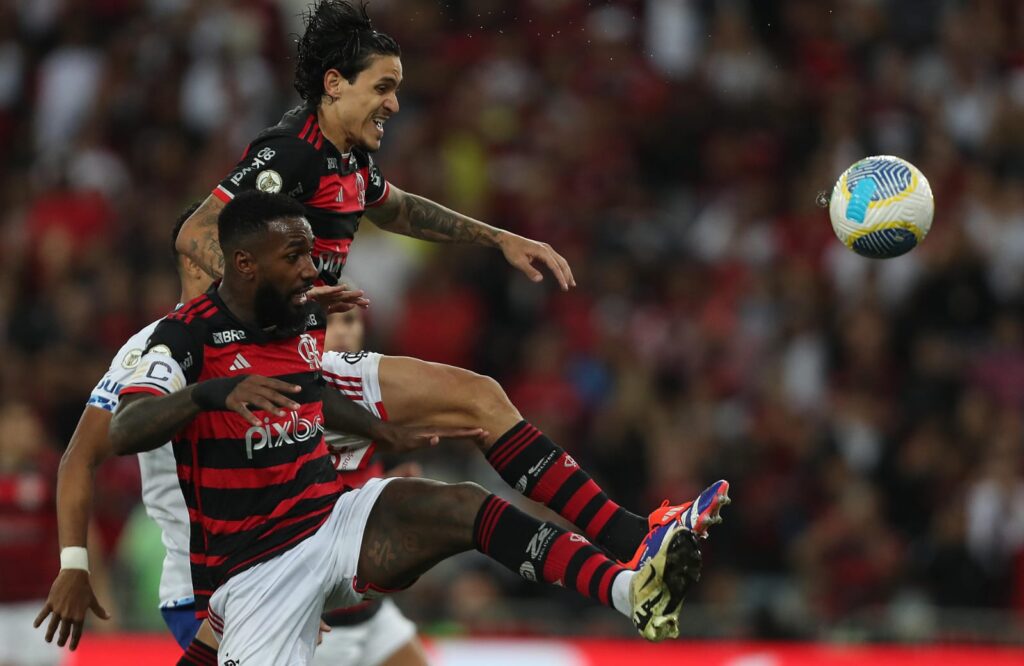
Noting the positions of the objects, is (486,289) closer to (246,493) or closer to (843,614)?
(843,614)

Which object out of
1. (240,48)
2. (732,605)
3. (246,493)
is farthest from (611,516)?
(240,48)

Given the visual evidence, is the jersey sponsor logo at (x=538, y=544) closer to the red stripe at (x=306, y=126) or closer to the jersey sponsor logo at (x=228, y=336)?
the jersey sponsor logo at (x=228, y=336)

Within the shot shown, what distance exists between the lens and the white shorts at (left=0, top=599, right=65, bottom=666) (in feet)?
33.1

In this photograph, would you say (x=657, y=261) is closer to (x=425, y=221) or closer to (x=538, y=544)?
(x=425, y=221)

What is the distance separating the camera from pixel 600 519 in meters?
6.04

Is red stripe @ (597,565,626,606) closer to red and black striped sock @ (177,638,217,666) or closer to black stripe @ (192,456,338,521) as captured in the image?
black stripe @ (192,456,338,521)

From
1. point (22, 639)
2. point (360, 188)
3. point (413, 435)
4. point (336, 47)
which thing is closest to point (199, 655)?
point (413, 435)

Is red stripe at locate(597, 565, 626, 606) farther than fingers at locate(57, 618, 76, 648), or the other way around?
fingers at locate(57, 618, 76, 648)

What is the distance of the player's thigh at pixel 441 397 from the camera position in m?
6.29

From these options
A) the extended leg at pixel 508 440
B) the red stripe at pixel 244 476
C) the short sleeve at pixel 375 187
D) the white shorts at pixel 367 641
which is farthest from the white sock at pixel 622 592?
the white shorts at pixel 367 641

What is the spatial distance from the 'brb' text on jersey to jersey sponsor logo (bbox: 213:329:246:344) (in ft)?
1.97

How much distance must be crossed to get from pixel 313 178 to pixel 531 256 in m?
0.94

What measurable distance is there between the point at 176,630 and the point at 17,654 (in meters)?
3.79

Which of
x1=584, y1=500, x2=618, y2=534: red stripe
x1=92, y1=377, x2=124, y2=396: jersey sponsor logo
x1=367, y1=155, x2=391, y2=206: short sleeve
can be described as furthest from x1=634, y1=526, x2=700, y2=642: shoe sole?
x1=367, y1=155, x2=391, y2=206: short sleeve
